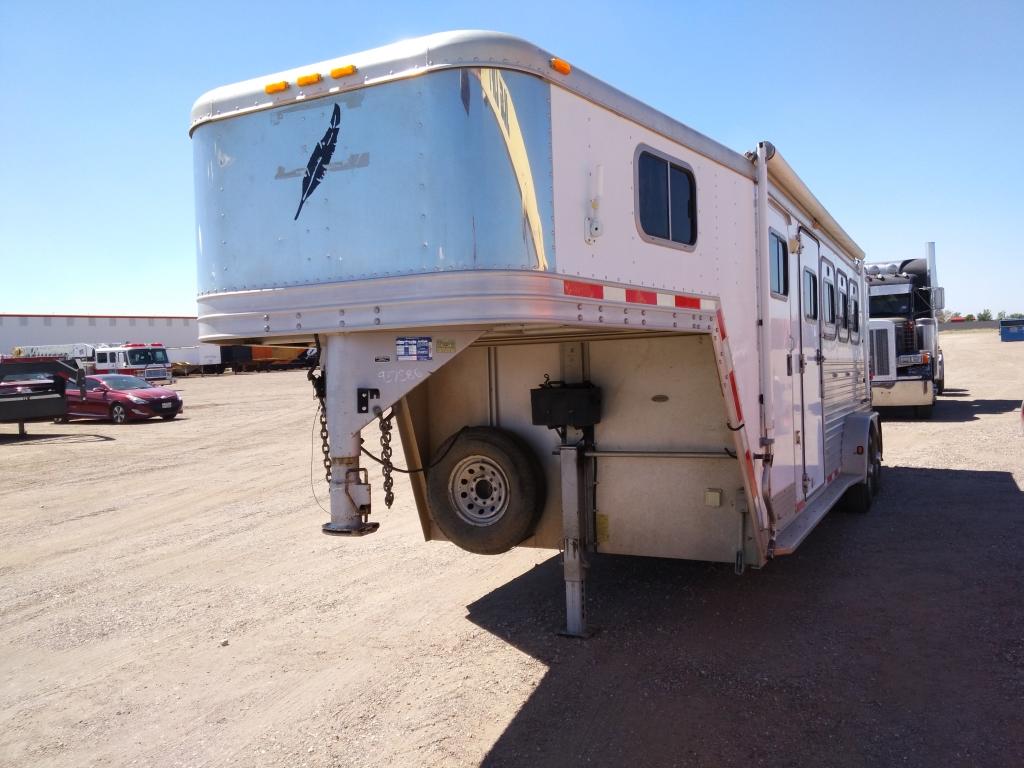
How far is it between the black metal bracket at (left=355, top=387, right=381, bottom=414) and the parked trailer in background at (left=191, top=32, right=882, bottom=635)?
10 millimetres

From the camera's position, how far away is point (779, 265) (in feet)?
19.7

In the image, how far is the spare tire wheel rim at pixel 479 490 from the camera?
17.9ft

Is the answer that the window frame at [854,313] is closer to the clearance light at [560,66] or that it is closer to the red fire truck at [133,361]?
the clearance light at [560,66]

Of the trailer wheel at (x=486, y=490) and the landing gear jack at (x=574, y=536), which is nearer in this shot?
the landing gear jack at (x=574, y=536)

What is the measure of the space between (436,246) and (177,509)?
7.49m

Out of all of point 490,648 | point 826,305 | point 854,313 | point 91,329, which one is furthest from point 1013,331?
point 91,329

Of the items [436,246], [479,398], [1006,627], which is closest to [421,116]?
[436,246]

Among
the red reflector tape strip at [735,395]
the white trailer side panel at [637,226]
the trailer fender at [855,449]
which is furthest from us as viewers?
the trailer fender at [855,449]

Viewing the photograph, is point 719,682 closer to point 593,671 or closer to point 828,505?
point 593,671

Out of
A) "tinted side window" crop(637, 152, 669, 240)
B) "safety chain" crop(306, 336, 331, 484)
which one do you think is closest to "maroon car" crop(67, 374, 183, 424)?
"safety chain" crop(306, 336, 331, 484)

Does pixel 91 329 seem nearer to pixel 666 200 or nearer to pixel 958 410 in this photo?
pixel 958 410

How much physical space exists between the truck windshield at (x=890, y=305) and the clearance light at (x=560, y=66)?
15.1m

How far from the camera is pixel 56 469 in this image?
13141mm

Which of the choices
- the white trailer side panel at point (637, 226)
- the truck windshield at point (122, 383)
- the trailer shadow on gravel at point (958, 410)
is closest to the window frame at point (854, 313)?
the white trailer side panel at point (637, 226)
